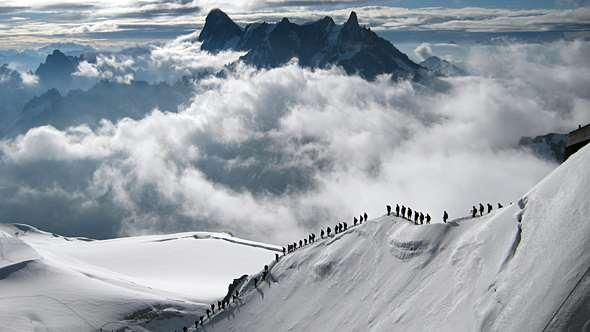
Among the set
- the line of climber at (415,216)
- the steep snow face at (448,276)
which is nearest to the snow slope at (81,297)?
the steep snow face at (448,276)

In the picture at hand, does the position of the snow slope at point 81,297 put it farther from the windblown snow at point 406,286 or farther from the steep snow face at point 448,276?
the steep snow face at point 448,276

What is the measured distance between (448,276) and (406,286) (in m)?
6.57

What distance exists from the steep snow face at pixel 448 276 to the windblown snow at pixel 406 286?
14 cm

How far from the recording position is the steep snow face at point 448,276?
4278 centimetres

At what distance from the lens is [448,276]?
59438 mm

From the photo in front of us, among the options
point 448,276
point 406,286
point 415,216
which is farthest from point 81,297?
point 448,276

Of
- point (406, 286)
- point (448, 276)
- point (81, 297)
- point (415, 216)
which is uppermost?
point (448, 276)

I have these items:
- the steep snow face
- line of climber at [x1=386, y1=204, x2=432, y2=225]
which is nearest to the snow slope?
the steep snow face

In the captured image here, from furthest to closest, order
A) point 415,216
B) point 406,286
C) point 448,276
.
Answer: point 415,216
point 406,286
point 448,276

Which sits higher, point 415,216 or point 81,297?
point 415,216

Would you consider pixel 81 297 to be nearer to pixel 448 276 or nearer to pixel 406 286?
pixel 406 286

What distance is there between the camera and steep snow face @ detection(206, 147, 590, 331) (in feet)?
140

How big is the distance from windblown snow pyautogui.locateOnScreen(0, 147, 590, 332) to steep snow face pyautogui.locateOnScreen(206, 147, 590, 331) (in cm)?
14

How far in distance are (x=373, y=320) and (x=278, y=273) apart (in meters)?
29.7
